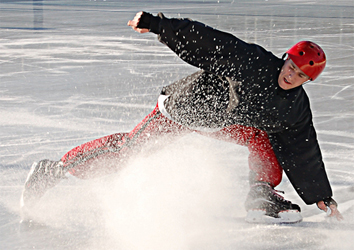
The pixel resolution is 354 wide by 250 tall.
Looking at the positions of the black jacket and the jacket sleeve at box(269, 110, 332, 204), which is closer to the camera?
the black jacket

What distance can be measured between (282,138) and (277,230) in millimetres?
462

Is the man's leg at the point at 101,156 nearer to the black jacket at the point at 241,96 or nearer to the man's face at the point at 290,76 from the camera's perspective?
the black jacket at the point at 241,96

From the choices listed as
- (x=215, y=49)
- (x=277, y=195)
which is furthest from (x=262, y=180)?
(x=215, y=49)

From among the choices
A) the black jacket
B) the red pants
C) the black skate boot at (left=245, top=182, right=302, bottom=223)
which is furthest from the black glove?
the black skate boot at (left=245, top=182, right=302, bottom=223)

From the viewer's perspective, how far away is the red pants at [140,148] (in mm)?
2420

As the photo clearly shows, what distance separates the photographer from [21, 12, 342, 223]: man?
7.00ft

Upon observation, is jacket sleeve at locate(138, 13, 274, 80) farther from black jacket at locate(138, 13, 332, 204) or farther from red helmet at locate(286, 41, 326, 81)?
red helmet at locate(286, 41, 326, 81)

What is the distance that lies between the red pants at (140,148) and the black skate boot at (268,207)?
2.6 inches

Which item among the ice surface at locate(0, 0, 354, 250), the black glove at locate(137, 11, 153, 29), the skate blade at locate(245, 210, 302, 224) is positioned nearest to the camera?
the black glove at locate(137, 11, 153, 29)

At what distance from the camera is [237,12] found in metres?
10.9

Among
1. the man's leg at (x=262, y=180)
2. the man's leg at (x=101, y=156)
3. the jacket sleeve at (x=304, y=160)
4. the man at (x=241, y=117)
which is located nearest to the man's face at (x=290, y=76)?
the man at (x=241, y=117)

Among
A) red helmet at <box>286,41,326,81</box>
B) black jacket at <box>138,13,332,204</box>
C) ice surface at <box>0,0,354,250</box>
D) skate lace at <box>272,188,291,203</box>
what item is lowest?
ice surface at <box>0,0,354,250</box>

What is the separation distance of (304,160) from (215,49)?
744 millimetres

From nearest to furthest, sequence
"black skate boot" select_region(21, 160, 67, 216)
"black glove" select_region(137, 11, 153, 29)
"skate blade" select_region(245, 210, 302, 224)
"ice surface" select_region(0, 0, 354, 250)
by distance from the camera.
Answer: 1. "black glove" select_region(137, 11, 153, 29)
2. "ice surface" select_region(0, 0, 354, 250)
3. "skate blade" select_region(245, 210, 302, 224)
4. "black skate boot" select_region(21, 160, 67, 216)
